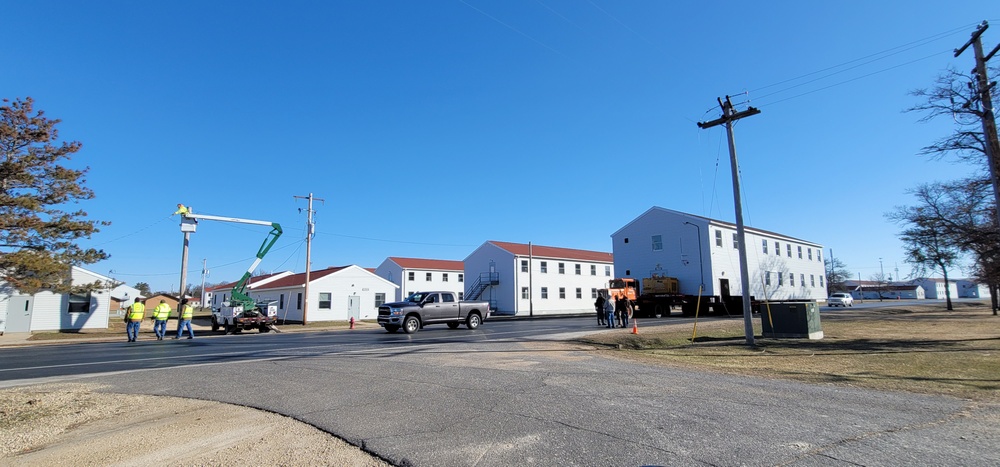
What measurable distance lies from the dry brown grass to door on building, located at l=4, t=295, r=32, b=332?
34.6 m

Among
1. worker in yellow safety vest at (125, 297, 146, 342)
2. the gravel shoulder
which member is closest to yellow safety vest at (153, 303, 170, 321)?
worker in yellow safety vest at (125, 297, 146, 342)

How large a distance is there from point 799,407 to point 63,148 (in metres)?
31.0

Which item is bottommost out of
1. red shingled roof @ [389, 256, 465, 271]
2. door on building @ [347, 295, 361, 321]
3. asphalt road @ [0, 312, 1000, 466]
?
asphalt road @ [0, 312, 1000, 466]

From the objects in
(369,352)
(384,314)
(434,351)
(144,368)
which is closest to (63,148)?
(384,314)

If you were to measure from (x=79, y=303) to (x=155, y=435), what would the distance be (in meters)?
36.8

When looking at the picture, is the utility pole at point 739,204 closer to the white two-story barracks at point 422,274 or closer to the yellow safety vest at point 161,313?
the yellow safety vest at point 161,313

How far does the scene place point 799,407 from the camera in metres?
6.50

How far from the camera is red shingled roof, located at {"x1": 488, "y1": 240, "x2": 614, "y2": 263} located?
52.8 metres

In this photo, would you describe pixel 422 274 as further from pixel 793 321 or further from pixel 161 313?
pixel 793 321

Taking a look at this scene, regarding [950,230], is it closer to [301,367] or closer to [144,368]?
[301,367]

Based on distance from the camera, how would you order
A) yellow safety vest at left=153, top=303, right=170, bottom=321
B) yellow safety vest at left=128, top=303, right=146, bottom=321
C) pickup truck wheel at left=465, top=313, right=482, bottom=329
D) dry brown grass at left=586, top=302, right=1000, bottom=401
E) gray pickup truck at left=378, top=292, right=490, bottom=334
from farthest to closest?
1. pickup truck wheel at left=465, top=313, right=482, bottom=329
2. gray pickup truck at left=378, top=292, right=490, bottom=334
3. yellow safety vest at left=153, top=303, right=170, bottom=321
4. yellow safety vest at left=128, top=303, right=146, bottom=321
5. dry brown grass at left=586, top=302, right=1000, bottom=401

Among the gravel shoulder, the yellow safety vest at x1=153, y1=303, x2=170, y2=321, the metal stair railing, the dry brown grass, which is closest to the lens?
the gravel shoulder

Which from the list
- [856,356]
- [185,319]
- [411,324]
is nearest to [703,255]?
[411,324]

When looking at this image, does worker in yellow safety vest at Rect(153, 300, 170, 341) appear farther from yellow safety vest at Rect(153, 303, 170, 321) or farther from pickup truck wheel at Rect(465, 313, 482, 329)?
pickup truck wheel at Rect(465, 313, 482, 329)
